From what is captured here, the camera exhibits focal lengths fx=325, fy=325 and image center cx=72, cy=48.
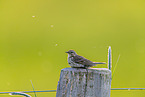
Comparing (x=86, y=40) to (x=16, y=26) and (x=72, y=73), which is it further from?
(x=72, y=73)

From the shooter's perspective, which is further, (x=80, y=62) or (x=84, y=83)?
(x=80, y=62)

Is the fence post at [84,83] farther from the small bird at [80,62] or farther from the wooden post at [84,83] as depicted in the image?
the small bird at [80,62]

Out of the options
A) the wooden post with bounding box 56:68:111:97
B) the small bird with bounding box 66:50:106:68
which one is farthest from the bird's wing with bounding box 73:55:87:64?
the wooden post with bounding box 56:68:111:97

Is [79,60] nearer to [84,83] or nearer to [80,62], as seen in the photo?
[80,62]

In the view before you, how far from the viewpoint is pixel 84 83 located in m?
3.38

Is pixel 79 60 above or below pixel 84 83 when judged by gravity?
above

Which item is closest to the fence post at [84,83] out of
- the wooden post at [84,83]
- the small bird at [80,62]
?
the wooden post at [84,83]

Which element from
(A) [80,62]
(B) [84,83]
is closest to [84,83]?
(B) [84,83]

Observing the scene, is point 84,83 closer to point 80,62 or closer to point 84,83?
point 84,83

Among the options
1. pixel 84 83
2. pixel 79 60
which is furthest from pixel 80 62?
pixel 84 83

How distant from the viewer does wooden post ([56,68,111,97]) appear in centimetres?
337

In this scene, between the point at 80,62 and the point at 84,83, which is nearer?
the point at 84,83

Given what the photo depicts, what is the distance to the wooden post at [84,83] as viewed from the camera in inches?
133

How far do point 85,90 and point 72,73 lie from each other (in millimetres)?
226
